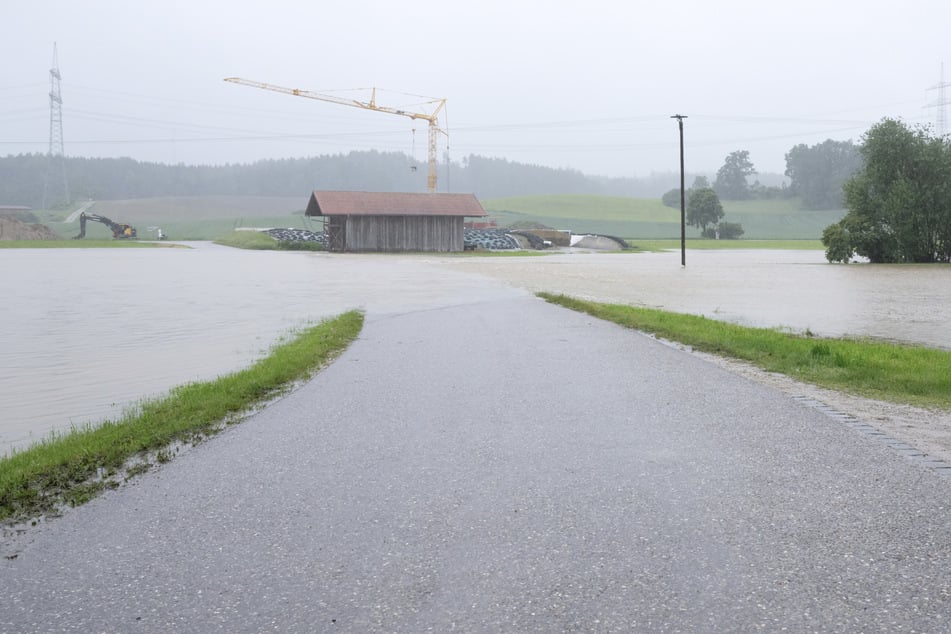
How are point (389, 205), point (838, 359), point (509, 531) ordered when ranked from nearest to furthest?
point (509, 531) < point (838, 359) < point (389, 205)

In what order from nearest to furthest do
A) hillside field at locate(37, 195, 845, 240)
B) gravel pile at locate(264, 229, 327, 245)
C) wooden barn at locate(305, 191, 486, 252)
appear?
wooden barn at locate(305, 191, 486, 252), gravel pile at locate(264, 229, 327, 245), hillside field at locate(37, 195, 845, 240)

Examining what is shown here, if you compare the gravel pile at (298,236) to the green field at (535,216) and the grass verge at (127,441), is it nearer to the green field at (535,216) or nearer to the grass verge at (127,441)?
the green field at (535,216)

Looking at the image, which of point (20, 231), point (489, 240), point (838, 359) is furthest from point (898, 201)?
point (20, 231)

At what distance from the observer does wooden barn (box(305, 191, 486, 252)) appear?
7044cm

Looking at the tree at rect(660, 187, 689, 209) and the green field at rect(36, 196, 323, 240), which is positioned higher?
the tree at rect(660, 187, 689, 209)

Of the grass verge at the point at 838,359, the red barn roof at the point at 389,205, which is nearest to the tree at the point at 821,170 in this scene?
the red barn roof at the point at 389,205

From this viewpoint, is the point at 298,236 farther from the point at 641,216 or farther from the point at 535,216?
the point at 641,216

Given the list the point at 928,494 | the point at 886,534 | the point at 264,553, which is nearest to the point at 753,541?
the point at 886,534

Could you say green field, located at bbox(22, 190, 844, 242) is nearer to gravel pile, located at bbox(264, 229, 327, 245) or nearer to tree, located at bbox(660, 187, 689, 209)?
tree, located at bbox(660, 187, 689, 209)

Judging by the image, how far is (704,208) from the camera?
12681 centimetres

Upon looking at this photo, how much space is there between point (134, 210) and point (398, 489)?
15213 centimetres

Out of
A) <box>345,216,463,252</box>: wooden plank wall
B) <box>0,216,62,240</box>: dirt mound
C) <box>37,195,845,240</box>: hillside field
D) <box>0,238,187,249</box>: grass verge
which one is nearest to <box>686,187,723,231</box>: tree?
<box>37,195,845,240</box>: hillside field

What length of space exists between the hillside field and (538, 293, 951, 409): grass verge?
96.8 metres

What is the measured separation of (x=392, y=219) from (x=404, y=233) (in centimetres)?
156
